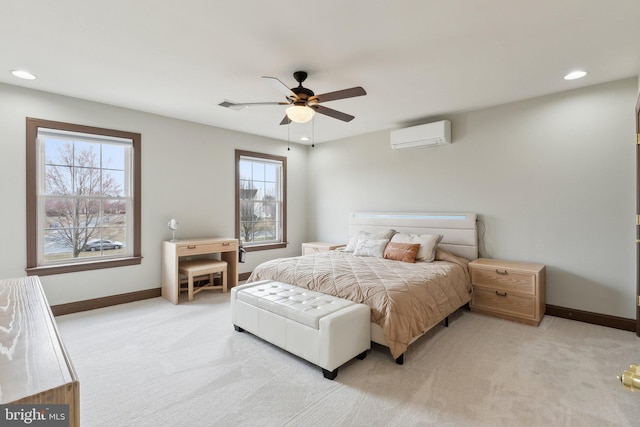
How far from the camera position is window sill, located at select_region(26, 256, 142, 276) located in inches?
139

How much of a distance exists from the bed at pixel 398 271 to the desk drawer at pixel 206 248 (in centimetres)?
109

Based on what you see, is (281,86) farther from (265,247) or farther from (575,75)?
(265,247)

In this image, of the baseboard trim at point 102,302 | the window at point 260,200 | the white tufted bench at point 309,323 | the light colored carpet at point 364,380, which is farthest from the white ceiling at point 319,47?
the light colored carpet at point 364,380

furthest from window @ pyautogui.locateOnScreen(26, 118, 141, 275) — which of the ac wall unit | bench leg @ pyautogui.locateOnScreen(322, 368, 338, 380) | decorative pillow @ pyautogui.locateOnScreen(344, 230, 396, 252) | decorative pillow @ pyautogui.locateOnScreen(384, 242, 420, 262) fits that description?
the ac wall unit

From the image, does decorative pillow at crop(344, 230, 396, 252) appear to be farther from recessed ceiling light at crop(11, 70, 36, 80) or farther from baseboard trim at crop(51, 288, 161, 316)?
recessed ceiling light at crop(11, 70, 36, 80)

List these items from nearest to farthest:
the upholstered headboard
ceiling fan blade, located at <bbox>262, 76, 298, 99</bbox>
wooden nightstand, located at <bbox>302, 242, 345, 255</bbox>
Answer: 1. ceiling fan blade, located at <bbox>262, 76, 298, 99</bbox>
2. the upholstered headboard
3. wooden nightstand, located at <bbox>302, 242, 345, 255</bbox>

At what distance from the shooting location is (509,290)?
354 centimetres

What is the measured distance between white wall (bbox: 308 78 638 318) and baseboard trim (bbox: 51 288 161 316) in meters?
4.05

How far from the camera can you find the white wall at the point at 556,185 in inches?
129

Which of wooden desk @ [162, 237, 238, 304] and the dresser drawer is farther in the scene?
wooden desk @ [162, 237, 238, 304]

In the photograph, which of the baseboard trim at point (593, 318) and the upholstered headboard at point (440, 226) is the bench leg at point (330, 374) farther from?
the baseboard trim at point (593, 318)

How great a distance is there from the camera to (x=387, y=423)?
190 centimetres

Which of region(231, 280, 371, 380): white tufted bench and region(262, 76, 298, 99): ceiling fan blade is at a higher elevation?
region(262, 76, 298, 99): ceiling fan blade

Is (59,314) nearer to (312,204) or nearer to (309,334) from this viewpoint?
(309,334)
